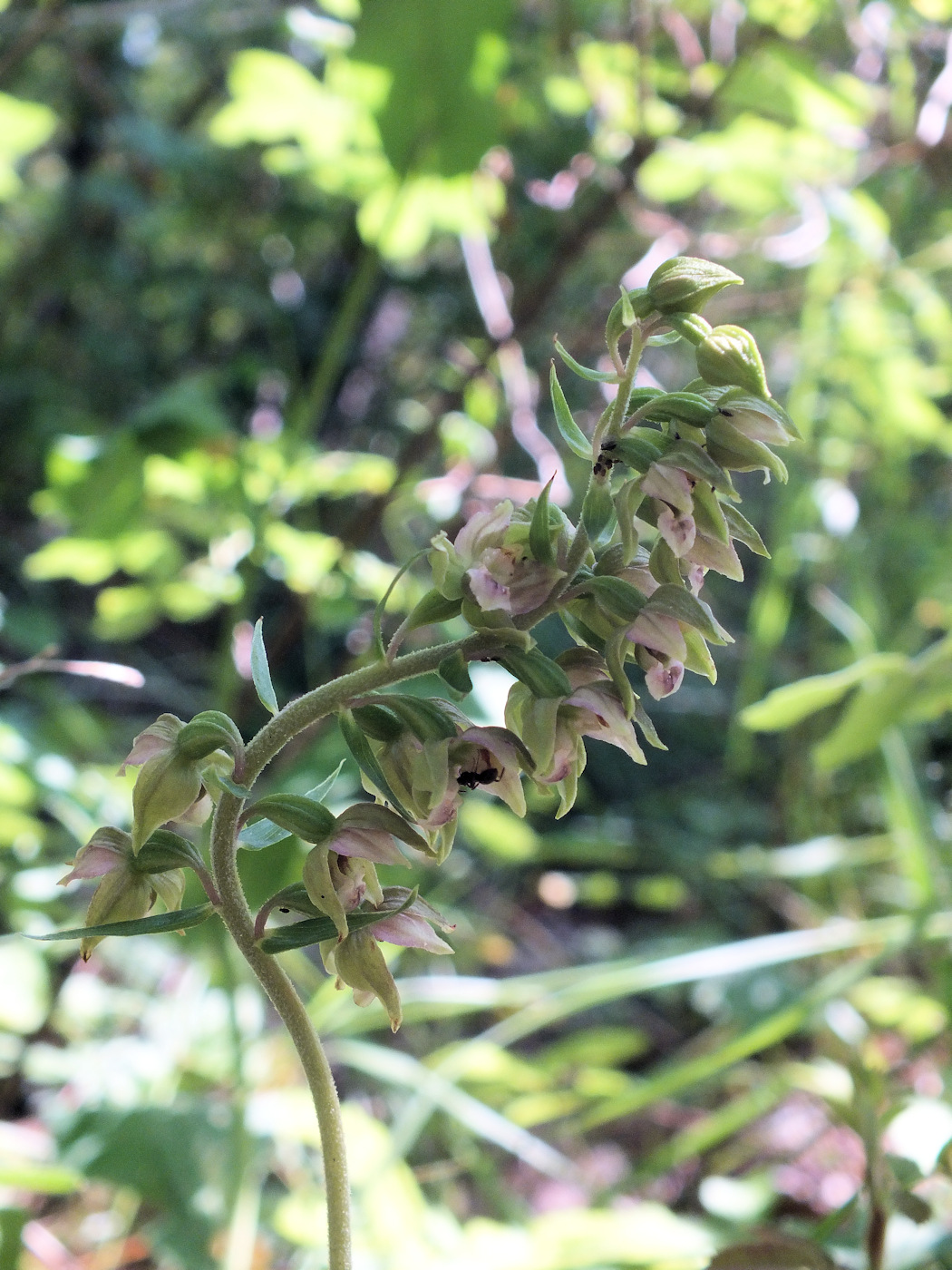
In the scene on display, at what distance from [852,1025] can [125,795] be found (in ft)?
3.56

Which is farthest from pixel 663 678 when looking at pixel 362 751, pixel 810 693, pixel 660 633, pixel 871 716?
pixel 871 716

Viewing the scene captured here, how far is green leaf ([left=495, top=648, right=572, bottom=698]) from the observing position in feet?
1.50

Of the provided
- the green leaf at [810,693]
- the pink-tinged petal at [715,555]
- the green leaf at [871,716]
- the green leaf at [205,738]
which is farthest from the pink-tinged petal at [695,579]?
the green leaf at [871,716]

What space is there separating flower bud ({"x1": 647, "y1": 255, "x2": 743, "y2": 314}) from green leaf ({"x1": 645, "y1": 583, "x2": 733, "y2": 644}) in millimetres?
124

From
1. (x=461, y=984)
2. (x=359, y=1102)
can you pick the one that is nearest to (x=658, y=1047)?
(x=359, y=1102)

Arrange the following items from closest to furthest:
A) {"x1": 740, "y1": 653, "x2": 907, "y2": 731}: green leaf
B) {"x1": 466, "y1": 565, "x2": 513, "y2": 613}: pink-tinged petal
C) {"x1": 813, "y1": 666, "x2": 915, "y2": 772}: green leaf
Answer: {"x1": 466, "y1": 565, "x2": 513, "y2": 613}: pink-tinged petal → {"x1": 740, "y1": 653, "x2": 907, "y2": 731}: green leaf → {"x1": 813, "y1": 666, "x2": 915, "y2": 772}: green leaf

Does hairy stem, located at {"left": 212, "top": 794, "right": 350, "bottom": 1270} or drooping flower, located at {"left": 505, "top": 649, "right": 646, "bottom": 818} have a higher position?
drooping flower, located at {"left": 505, "top": 649, "right": 646, "bottom": 818}

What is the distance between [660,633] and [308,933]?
0.21m

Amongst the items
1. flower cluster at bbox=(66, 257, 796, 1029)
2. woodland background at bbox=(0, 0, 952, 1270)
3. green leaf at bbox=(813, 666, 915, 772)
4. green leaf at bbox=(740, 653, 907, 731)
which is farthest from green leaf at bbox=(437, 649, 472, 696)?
green leaf at bbox=(813, 666, 915, 772)

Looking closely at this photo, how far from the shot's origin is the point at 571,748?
48cm

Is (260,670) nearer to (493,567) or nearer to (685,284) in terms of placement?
(493,567)

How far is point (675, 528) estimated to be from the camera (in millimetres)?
453

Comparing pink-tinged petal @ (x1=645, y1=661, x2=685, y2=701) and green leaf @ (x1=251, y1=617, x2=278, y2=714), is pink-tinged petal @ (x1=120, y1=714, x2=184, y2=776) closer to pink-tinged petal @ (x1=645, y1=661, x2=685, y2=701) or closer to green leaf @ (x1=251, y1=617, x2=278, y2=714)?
green leaf @ (x1=251, y1=617, x2=278, y2=714)

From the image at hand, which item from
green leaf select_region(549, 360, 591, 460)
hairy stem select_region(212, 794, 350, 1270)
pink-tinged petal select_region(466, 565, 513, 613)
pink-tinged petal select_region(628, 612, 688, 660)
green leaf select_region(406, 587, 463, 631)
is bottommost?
hairy stem select_region(212, 794, 350, 1270)
